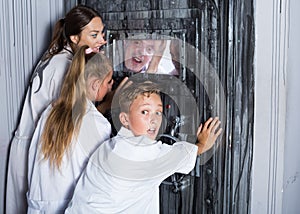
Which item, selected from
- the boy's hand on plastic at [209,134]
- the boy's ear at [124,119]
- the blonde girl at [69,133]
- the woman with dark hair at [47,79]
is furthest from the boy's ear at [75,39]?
the boy's hand on plastic at [209,134]

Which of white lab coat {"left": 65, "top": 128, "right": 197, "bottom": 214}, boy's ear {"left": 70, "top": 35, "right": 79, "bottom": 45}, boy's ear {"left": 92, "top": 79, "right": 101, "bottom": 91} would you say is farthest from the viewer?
boy's ear {"left": 70, "top": 35, "right": 79, "bottom": 45}

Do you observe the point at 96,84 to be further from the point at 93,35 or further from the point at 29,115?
→ the point at 29,115

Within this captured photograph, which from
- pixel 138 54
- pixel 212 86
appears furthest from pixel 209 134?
pixel 138 54

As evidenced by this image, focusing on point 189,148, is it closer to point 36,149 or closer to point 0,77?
point 36,149

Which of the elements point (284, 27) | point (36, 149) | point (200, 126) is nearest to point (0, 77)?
point (36, 149)

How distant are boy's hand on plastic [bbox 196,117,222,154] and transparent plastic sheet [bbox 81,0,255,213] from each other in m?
0.02

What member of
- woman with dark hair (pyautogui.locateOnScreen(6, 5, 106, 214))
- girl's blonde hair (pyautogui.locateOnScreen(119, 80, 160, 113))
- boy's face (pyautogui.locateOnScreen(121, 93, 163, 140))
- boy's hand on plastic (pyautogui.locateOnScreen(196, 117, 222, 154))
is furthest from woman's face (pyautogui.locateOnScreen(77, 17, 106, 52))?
boy's hand on plastic (pyautogui.locateOnScreen(196, 117, 222, 154))

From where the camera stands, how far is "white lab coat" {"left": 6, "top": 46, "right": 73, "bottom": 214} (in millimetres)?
1802

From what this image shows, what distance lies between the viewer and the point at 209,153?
164cm

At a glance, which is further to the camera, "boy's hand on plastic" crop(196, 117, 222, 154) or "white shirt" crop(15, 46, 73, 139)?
"white shirt" crop(15, 46, 73, 139)

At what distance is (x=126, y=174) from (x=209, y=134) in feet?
1.15

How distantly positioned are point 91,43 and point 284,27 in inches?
28.0

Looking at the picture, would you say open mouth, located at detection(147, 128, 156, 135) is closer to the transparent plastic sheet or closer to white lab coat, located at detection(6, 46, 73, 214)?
the transparent plastic sheet

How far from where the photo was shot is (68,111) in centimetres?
162
